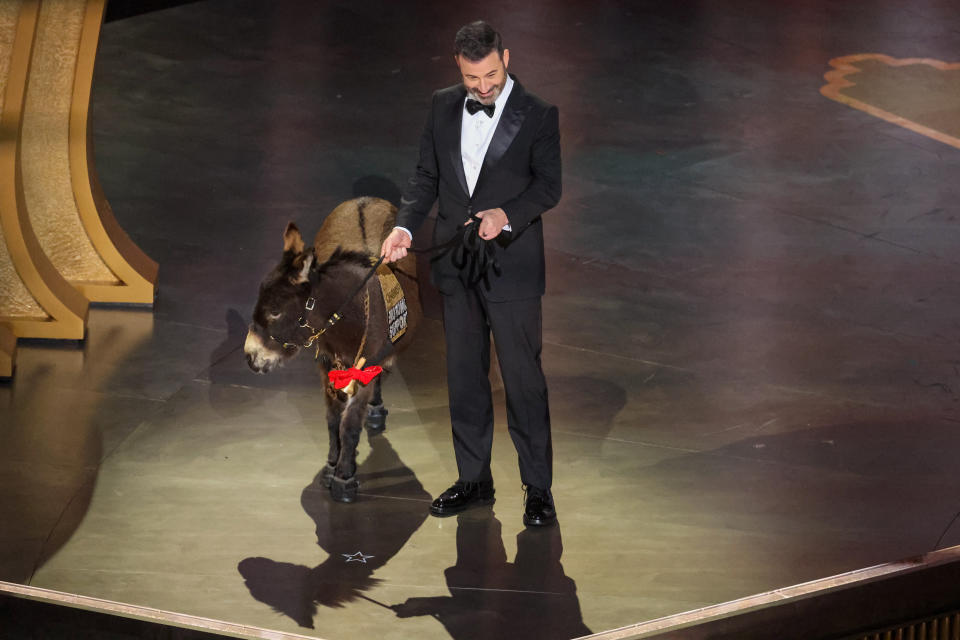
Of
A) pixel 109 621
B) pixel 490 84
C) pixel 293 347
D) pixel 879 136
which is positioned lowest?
pixel 879 136

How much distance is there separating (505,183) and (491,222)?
277 mm

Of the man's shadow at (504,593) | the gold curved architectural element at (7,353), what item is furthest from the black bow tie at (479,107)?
the gold curved architectural element at (7,353)

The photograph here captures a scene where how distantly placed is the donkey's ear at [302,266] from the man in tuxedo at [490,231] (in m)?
0.32

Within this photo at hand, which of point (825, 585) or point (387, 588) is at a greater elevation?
point (825, 585)

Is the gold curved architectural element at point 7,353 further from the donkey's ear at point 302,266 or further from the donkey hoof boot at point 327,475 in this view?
the donkey's ear at point 302,266

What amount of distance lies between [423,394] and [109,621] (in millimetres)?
3172

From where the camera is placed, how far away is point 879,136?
372 inches

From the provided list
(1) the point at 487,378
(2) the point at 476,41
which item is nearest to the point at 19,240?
(1) the point at 487,378

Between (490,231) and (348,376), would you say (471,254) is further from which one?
(348,376)

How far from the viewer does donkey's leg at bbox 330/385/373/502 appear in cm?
504

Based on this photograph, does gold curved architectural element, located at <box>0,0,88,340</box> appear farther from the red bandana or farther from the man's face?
the man's face

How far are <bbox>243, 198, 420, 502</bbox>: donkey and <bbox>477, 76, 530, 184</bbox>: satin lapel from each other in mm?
685

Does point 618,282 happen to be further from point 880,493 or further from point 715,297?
point 880,493

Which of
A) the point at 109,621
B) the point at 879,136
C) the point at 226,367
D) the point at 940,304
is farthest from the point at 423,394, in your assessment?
the point at 879,136
